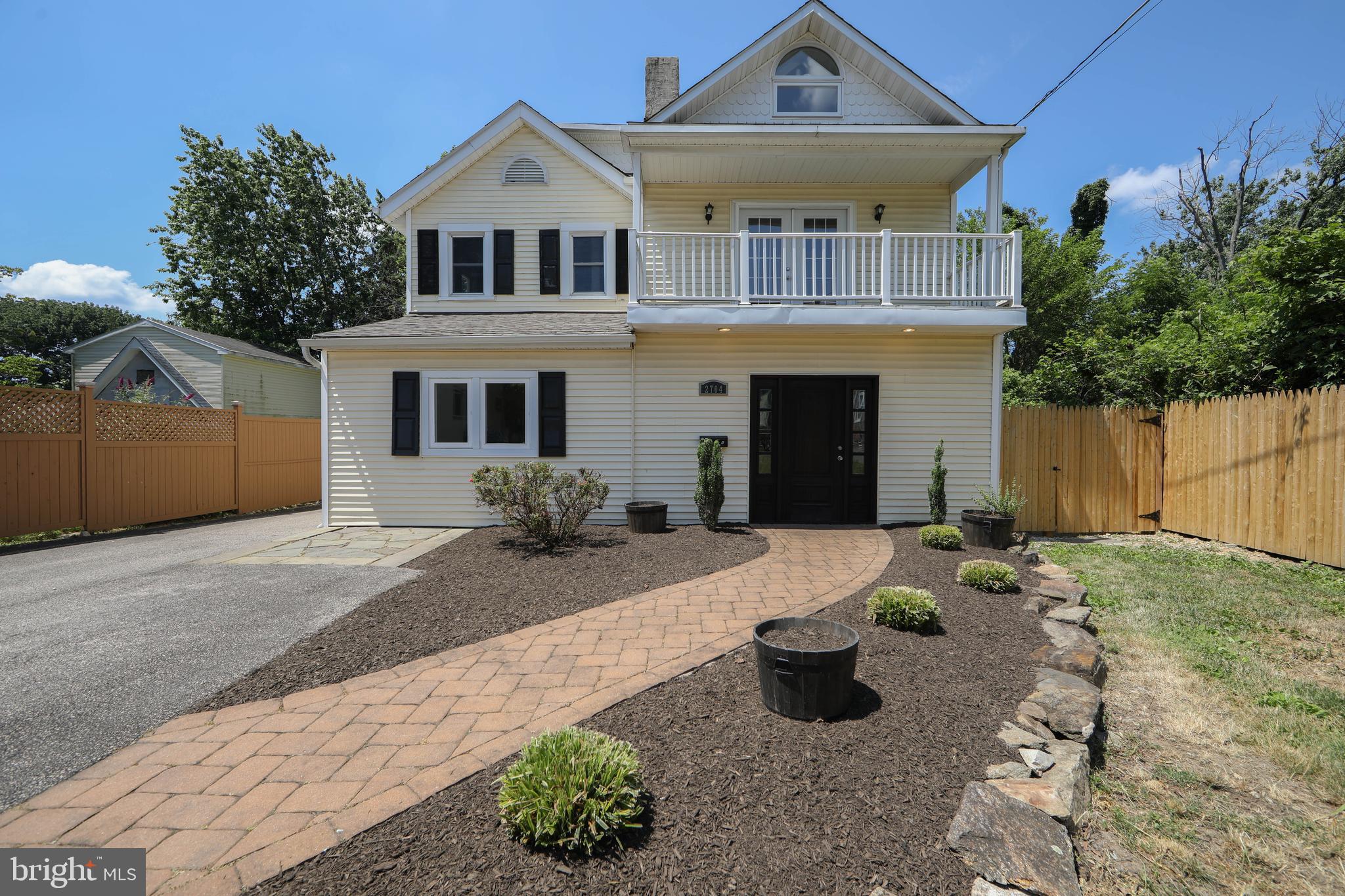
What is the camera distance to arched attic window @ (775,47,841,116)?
9.07m

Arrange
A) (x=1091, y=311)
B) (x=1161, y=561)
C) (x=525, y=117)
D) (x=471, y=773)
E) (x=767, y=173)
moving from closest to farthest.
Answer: (x=471, y=773) < (x=1161, y=561) < (x=767, y=173) < (x=525, y=117) < (x=1091, y=311)

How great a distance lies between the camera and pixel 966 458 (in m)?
8.69

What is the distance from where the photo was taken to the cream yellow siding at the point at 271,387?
1775cm

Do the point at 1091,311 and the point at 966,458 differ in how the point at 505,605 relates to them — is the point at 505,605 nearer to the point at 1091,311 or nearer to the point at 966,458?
the point at 966,458

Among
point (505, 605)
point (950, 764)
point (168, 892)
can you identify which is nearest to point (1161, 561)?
point (950, 764)

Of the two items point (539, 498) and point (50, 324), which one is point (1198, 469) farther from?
point (50, 324)

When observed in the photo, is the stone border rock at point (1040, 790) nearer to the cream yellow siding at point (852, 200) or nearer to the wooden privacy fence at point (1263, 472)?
the wooden privacy fence at point (1263, 472)

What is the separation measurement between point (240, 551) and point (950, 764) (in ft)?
26.6

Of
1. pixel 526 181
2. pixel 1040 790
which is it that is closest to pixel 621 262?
pixel 526 181

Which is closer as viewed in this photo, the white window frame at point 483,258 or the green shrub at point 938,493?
the green shrub at point 938,493

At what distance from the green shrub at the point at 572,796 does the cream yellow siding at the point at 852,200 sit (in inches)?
353

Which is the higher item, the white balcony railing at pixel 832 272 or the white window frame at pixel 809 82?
the white window frame at pixel 809 82

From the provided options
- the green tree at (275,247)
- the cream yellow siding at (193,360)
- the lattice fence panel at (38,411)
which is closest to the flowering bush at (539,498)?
the lattice fence panel at (38,411)

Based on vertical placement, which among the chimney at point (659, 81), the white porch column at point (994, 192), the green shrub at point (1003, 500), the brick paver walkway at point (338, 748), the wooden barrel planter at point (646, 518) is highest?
the chimney at point (659, 81)
